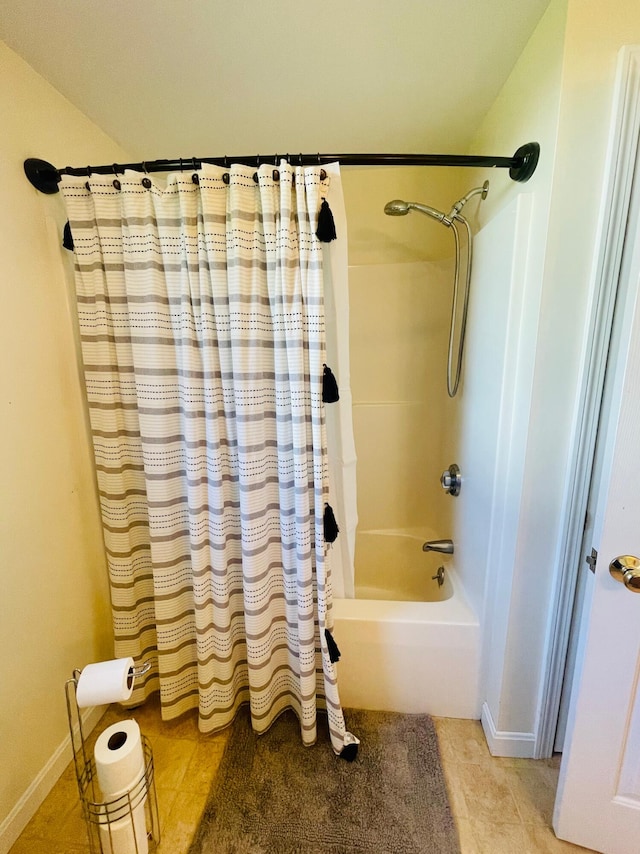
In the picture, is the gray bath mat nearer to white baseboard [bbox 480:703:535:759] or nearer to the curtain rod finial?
white baseboard [bbox 480:703:535:759]

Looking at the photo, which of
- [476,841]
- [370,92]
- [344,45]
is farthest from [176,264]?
[476,841]

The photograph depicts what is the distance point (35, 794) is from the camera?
1172 mm

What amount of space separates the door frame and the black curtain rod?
0.21 meters

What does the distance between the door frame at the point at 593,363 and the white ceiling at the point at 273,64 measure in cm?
39

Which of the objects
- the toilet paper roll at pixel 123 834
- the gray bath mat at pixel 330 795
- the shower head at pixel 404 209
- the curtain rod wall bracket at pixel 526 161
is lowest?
the gray bath mat at pixel 330 795

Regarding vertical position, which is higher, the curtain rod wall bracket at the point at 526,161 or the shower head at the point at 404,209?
the shower head at the point at 404,209

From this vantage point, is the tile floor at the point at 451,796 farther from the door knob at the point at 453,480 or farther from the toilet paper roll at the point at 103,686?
the door knob at the point at 453,480

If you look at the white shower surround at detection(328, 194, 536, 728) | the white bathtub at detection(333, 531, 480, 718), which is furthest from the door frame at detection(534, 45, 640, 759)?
the white bathtub at detection(333, 531, 480, 718)

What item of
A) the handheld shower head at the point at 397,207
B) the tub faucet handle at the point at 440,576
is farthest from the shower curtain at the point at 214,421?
the tub faucet handle at the point at 440,576

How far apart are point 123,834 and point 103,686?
1.32 feet

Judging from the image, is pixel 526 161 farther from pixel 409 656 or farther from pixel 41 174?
pixel 409 656

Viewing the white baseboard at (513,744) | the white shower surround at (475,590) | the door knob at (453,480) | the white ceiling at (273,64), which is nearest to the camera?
the white ceiling at (273,64)

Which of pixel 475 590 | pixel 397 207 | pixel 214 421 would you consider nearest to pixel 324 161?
pixel 397 207

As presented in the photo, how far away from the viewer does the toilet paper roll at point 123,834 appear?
98cm
